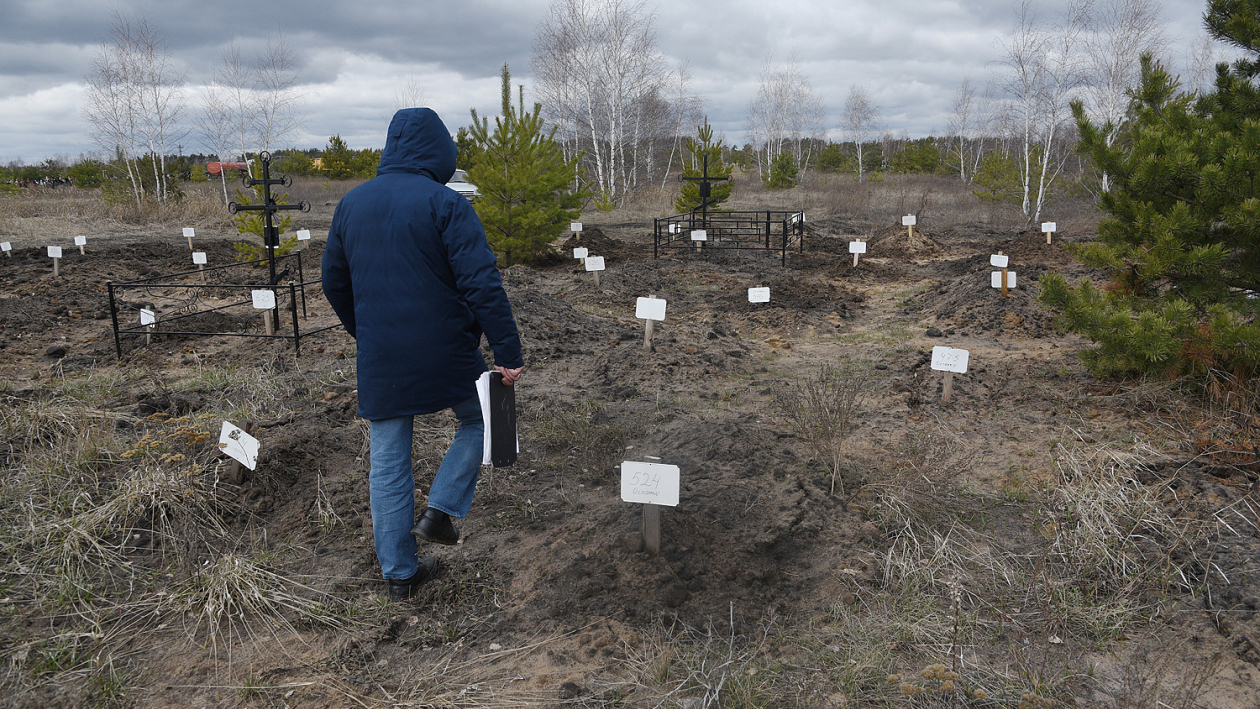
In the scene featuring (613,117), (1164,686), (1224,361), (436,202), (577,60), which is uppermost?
(577,60)

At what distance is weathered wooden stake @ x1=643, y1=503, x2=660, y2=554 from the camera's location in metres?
3.11

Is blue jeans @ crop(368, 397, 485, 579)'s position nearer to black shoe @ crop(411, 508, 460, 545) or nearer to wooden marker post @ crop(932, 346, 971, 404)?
black shoe @ crop(411, 508, 460, 545)

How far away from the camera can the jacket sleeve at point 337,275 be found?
2826mm

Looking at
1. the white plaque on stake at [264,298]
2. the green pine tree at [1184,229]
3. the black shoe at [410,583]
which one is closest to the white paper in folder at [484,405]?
the black shoe at [410,583]

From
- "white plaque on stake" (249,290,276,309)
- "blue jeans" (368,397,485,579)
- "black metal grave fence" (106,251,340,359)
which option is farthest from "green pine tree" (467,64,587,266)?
"blue jeans" (368,397,485,579)

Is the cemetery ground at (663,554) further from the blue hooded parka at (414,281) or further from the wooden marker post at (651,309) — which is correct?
the blue hooded parka at (414,281)

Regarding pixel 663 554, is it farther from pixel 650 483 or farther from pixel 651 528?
pixel 650 483

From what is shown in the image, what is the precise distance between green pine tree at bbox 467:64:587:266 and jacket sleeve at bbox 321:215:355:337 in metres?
10.2

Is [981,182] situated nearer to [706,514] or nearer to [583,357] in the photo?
[583,357]

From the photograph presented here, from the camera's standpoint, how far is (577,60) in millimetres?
28641

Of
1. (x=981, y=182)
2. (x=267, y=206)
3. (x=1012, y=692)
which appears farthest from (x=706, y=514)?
(x=981, y=182)

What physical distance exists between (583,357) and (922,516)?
4.03m

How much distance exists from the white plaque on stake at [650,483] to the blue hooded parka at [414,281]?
68cm

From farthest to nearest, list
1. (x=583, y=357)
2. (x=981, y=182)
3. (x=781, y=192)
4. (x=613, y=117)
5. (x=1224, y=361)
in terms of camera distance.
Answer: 1. (x=781, y=192)
2. (x=613, y=117)
3. (x=981, y=182)
4. (x=583, y=357)
5. (x=1224, y=361)
